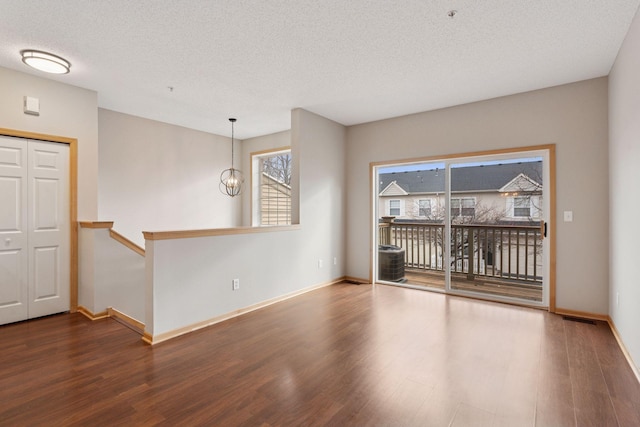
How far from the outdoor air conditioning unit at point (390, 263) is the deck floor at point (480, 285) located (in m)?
0.17

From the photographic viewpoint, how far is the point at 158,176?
5250 millimetres

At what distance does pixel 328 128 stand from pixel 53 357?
14.3 ft

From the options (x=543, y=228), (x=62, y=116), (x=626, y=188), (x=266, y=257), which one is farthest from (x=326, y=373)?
(x=62, y=116)

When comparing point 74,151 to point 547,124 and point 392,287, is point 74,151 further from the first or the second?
point 547,124

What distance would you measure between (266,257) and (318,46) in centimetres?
254

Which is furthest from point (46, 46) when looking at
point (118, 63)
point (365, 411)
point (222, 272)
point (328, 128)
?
point (365, 411)

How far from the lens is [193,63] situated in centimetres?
316

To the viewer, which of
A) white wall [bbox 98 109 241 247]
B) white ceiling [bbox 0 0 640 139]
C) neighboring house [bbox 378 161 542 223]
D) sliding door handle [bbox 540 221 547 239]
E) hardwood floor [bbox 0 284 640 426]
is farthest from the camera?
white wall [bbox 98 109 241 247]

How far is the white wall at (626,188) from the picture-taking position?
234 cm

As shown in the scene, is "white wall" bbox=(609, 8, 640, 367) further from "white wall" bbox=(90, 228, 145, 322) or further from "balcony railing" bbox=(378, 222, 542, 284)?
"white wall" bbox=(90, 228, 145, 322)

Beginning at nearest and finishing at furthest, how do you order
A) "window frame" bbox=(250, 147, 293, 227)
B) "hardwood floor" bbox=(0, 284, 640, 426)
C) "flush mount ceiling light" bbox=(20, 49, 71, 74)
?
"hardwood floor" bbox=(0, 284, 640, 426) → "flush mount ceiling light" bbox=(20, 49, 71, 74) → "window frame" bbox=(250, 147, 293, 227)

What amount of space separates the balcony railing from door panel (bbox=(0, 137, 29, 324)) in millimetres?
4902

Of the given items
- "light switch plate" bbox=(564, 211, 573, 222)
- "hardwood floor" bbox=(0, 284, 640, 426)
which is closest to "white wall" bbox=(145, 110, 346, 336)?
"hardwood floor" bbox=(0, 284, 640, 426)

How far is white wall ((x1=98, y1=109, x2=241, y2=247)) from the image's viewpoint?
468 centimetres
